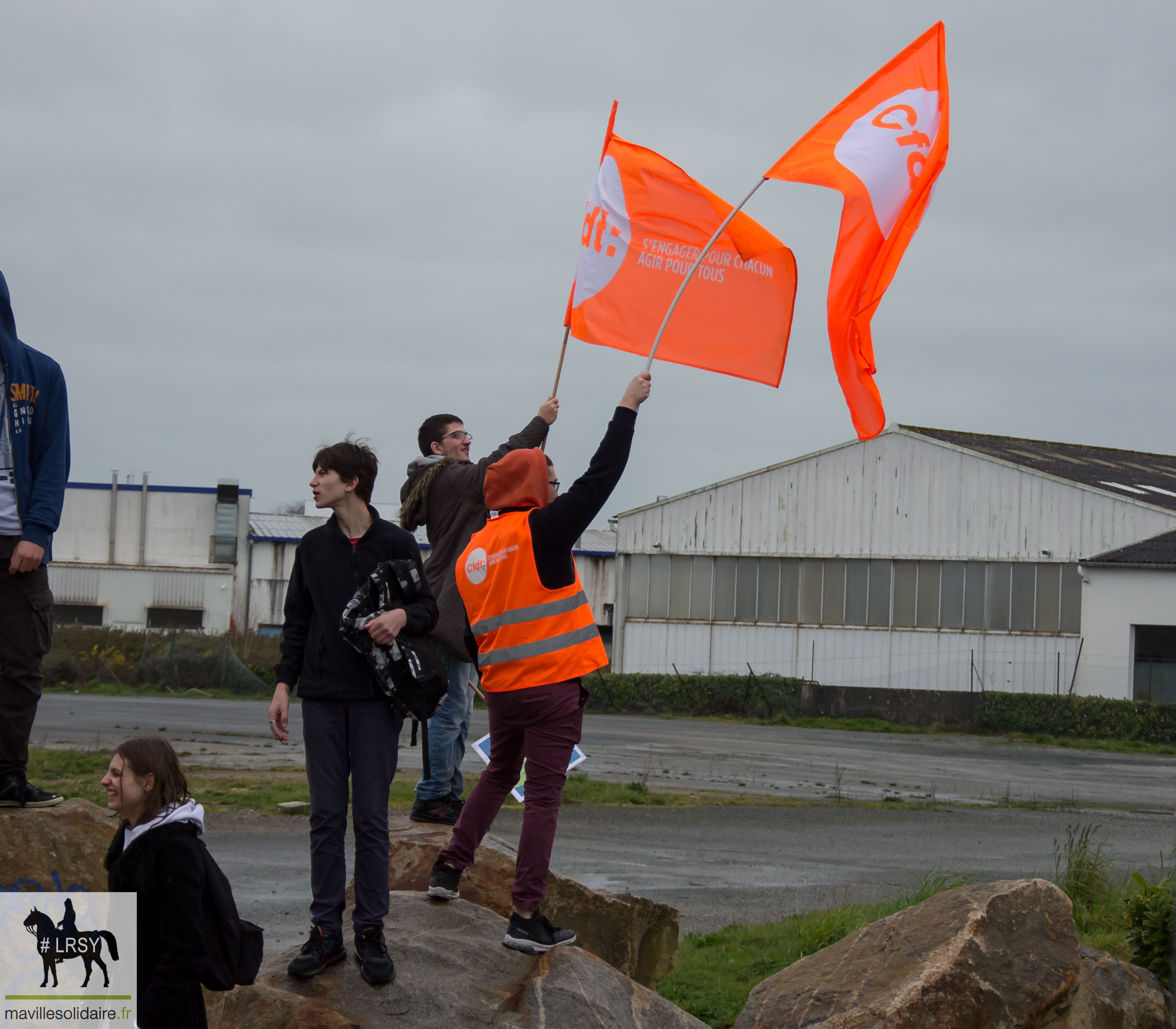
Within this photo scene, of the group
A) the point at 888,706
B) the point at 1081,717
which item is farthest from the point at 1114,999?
the point at 888,706

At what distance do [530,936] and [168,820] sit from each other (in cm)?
175

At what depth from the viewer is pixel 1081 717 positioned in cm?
3108

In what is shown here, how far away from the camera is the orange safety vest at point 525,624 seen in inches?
195

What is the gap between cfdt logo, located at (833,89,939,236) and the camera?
7957mm

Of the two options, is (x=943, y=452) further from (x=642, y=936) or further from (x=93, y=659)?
(x=642, y=936)

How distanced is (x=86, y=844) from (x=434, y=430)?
254 cm

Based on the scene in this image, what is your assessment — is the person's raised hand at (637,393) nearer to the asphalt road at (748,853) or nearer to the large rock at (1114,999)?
the large rock at (1114,999)

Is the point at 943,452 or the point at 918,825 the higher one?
the point at 943,452

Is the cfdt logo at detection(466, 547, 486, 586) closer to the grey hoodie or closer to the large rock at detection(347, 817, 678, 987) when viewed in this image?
the grey hoodie

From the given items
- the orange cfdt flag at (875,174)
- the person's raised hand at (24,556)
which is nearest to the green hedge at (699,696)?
the orange cfdt flag at (875,174)

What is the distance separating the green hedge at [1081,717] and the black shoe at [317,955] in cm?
2896

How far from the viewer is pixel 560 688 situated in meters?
4.95

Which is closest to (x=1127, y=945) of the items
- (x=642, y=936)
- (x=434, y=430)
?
(x=642, y=936)

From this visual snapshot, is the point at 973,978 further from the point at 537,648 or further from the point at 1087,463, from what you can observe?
the point at 1087,463
